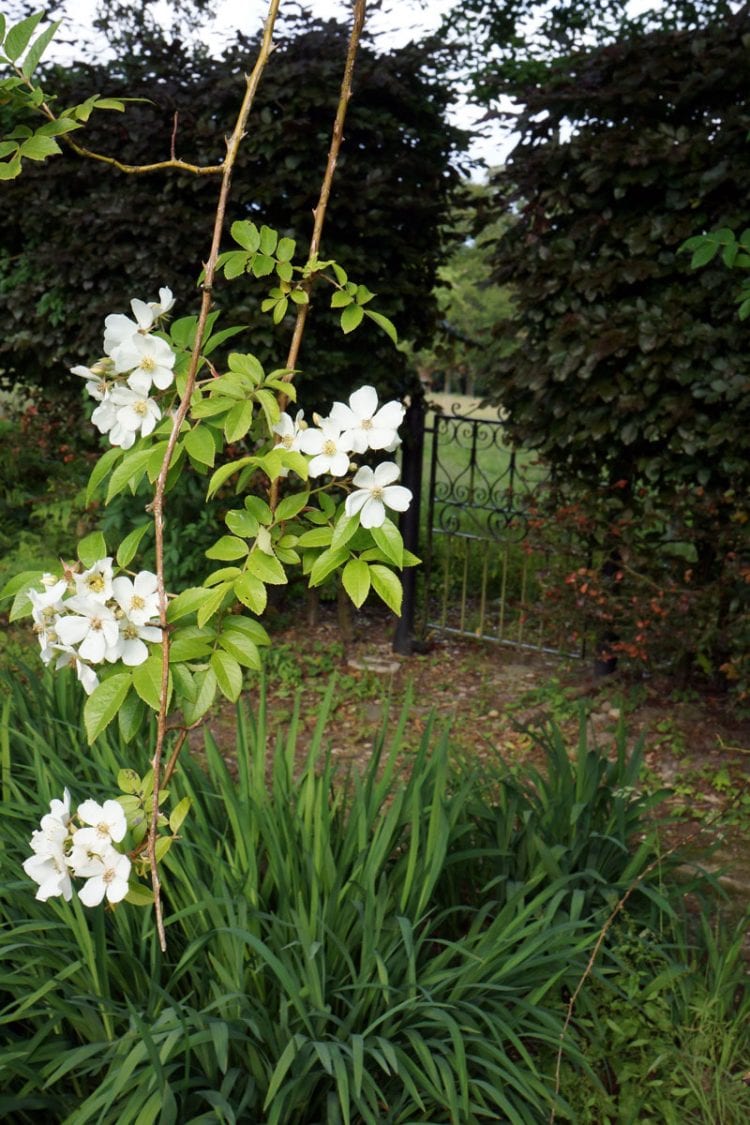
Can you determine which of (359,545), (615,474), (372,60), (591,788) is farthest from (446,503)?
(359,545)

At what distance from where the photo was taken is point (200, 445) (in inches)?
58.6

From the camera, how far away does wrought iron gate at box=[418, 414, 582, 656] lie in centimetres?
448

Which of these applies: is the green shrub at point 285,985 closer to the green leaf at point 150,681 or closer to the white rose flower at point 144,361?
the green leaf at point 150,681

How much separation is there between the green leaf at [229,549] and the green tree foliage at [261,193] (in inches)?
111

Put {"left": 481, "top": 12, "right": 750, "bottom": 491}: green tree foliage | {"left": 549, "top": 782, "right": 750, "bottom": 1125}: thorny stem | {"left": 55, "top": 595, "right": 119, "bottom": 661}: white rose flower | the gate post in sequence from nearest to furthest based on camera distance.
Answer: {"left": 55, "top": 595, "right": 119, "bottom": 661}: white rose flower < {"left": 549, "top": 782, "right": 750, "bottom": 1125}: thorny stem < {"left": 481, "top": 12, "right": 750, "bottom": 491}: green tree foliage < the gate post

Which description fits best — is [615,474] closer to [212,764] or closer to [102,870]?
[212,764]

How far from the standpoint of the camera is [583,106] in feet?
13.1

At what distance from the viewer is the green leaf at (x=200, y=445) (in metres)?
1.47

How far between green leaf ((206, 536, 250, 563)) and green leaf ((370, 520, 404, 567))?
19 centimetres

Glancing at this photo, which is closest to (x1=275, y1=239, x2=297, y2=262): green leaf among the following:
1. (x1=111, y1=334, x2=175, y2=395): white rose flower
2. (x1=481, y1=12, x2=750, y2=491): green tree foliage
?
(x1=111, y1=334, x2=175, y2=395): white rose flower

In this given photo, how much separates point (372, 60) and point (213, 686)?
3915 mm

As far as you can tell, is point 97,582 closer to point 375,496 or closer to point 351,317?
point 375,496

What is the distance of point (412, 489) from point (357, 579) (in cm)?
361

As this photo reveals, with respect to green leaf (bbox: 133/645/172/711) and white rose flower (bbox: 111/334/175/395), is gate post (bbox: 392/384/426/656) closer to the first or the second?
white rose flower (bbox: 111/334/175/395)
